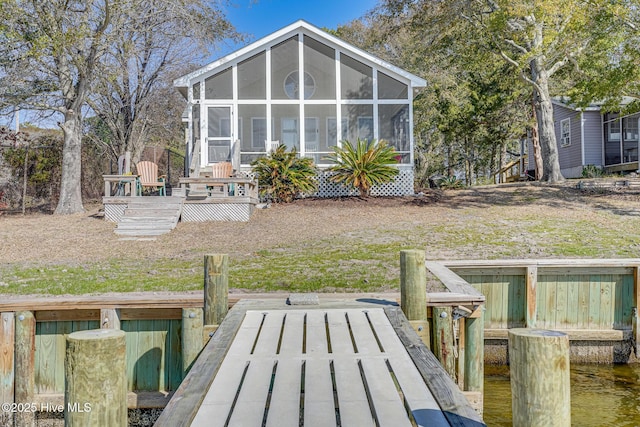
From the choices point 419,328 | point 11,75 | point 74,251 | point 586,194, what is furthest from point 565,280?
point 11,75

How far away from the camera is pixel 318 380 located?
2896mm

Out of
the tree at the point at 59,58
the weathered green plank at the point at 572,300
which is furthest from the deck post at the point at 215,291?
the tree at the point at 59,58

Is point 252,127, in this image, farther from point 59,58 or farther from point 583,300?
point 583,300

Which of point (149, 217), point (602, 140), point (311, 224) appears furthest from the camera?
point (602, 140)

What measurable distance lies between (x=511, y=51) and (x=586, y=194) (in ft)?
23.3

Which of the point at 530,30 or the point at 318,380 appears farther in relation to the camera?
the point at 530,30

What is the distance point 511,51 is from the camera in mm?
19375

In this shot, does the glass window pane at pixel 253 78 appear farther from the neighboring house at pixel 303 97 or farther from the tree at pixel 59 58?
the tree at pixel 59 58

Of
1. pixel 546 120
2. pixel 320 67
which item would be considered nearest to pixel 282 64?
pixel 320 67

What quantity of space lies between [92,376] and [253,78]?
16.0m

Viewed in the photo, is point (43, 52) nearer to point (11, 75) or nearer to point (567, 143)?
point (11, 75)

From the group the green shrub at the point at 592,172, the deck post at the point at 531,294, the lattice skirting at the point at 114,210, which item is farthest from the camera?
the green shrub at the point at 592,172

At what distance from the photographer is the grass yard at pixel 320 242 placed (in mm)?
7359

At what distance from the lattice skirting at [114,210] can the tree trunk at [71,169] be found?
2.56 metres
